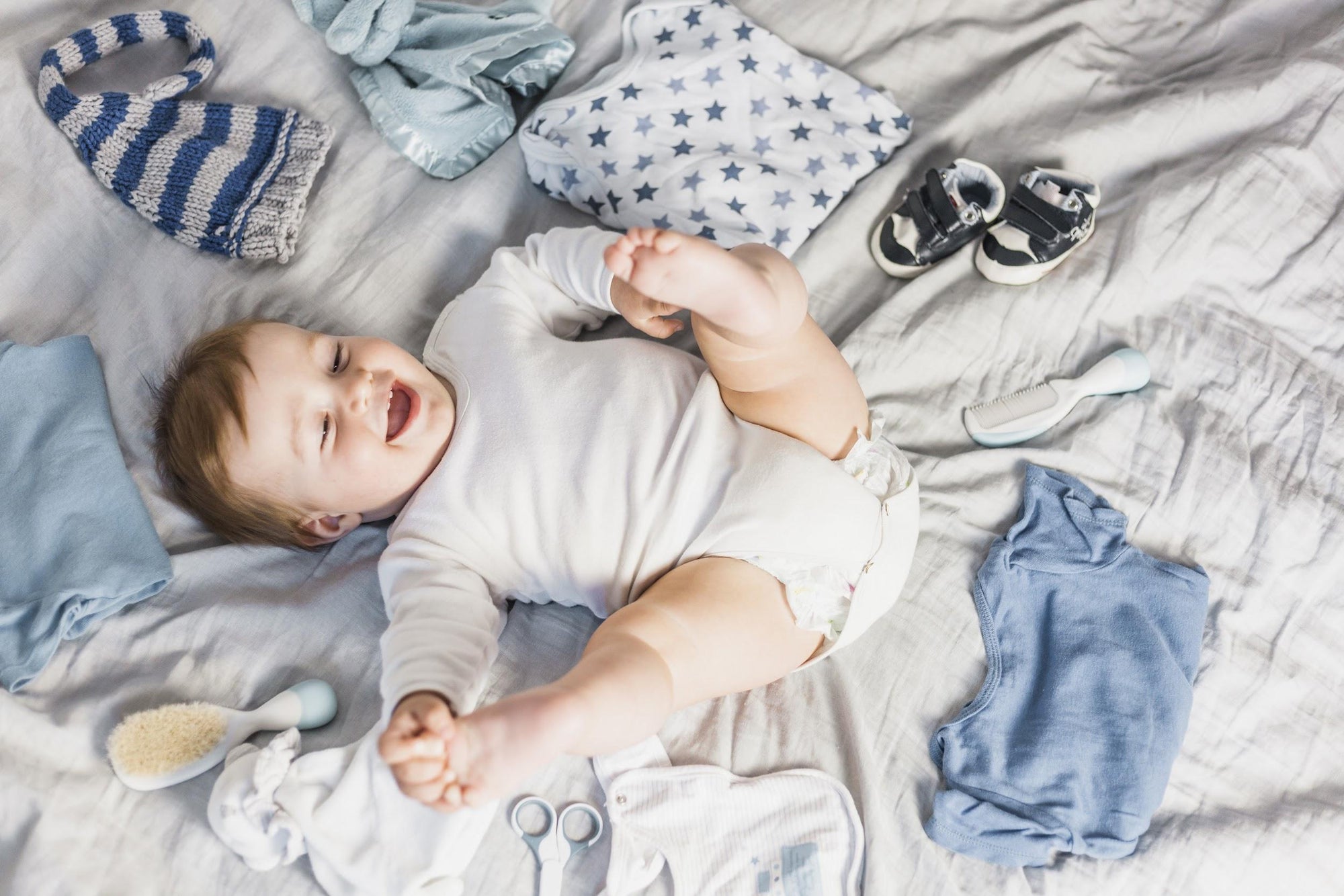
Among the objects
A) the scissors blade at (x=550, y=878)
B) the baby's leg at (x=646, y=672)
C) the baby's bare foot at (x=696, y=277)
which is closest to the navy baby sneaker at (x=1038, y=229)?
the baby's bare foot at (x=696, y=277)

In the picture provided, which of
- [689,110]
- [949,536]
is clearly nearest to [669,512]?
[949,536]

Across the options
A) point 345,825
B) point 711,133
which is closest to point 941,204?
point 711,133

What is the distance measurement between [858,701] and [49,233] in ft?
4.22

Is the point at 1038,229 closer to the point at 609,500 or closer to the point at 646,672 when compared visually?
the point at 609,500

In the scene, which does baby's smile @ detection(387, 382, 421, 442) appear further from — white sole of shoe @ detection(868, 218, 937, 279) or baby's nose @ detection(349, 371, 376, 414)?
white sole of shoe @ detection(868, 218, 937, 279)

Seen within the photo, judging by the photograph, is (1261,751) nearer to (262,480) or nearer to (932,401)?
(932,401)

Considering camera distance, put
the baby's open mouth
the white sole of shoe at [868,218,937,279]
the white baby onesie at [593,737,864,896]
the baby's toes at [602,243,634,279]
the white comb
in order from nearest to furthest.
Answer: the baby's toes at [602,243,634,279] → the white baby onesie at [593,737,864,896] → the baby's open mouth → the white comb → the white sole of shoe at [868,218,937,279]

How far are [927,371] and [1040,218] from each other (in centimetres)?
27

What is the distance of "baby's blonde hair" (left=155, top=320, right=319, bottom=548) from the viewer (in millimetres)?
1086

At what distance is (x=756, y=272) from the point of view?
983mm

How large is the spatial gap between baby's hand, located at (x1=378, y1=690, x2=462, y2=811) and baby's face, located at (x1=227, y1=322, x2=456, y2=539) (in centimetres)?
39

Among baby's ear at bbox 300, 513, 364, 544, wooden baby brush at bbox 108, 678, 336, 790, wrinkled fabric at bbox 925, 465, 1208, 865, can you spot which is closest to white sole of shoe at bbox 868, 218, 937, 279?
wrinkled fabric at bbox 925, 465, 1208, 865

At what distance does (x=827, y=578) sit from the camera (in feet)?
3.46

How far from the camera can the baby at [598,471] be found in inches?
39.6
